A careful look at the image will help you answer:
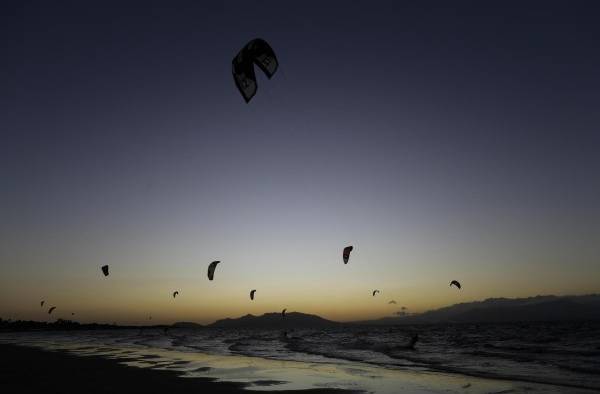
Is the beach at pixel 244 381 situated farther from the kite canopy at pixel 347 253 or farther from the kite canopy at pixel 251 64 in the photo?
the kite canopy at pixel 347 253

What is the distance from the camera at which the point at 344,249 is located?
28750 millimetres

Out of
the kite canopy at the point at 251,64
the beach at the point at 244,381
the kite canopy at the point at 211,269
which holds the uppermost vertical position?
the kite canopy at the point at 251,64

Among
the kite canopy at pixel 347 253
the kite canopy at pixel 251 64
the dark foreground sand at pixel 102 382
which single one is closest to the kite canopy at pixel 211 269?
the kite canopy at pixel 347 253

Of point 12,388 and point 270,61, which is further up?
point 270,61

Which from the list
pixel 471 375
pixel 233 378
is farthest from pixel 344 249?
pixel 233 378

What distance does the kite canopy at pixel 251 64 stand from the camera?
9914 mm

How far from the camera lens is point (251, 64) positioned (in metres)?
10.3

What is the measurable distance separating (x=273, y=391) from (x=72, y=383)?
5.27 metres

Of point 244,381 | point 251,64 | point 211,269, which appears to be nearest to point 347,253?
point 211,269

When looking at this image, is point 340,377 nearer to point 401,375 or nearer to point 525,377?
point 401,375

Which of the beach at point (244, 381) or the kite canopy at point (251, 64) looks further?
the beach at point (244, 381)

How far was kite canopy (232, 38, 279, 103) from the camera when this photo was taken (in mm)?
9914

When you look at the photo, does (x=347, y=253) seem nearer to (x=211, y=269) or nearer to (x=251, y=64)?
(x=211, y=269)

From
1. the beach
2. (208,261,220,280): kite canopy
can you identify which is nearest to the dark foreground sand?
the beach
